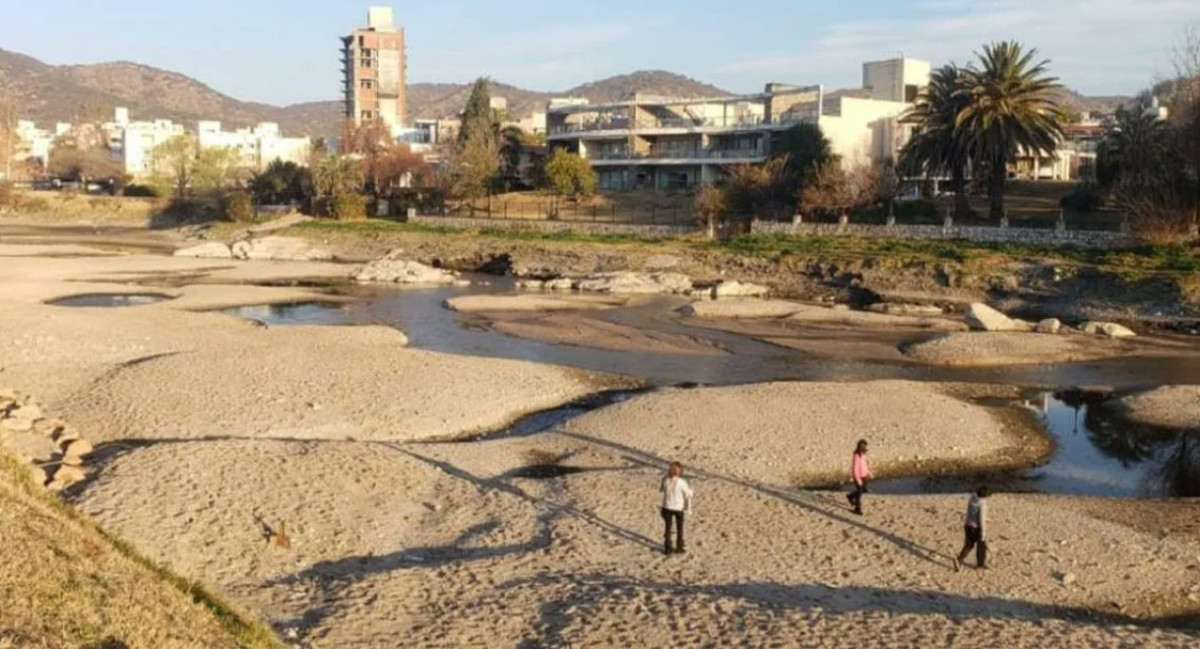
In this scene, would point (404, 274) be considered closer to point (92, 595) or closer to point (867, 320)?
point (867, 320)

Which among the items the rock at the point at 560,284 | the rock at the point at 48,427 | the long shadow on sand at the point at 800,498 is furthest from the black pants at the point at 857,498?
the rock at the point at 560,284

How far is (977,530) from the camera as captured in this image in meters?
17.8

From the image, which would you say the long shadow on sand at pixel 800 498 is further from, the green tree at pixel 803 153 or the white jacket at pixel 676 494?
the green tree at pixel 803 153

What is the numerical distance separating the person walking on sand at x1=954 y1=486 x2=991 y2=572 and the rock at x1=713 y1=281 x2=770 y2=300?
41703 mm

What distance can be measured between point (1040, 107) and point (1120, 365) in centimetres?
3327

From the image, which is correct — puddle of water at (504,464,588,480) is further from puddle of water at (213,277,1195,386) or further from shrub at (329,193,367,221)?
shrub at (329,193,367,221)

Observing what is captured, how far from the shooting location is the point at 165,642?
11.5 meters

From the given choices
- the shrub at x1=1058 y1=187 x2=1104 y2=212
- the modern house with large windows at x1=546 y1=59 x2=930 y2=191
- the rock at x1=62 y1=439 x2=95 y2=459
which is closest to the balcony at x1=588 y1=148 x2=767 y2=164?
the modern house with large windows at x1=546 y1=59 x2=930 y2=191

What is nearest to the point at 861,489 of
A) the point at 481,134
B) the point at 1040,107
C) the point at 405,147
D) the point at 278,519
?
the point at 278,519

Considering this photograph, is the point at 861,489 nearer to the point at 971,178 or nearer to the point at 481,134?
the point at 971,178

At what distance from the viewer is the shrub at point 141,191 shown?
131250 millimetres

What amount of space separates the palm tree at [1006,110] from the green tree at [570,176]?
39639mm

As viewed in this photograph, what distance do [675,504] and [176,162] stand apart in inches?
5058

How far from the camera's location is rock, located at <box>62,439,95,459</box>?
75.5 ft
